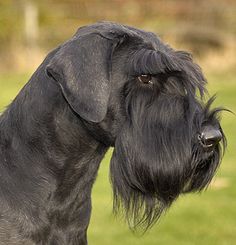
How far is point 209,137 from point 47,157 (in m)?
0.97

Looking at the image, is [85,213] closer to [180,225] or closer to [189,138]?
[189,138]

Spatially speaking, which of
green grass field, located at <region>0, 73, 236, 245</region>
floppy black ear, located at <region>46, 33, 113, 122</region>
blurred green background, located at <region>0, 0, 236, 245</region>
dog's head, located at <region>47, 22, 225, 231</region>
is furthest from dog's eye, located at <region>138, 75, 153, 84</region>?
blurred green background, located at <region>0, 0, 236, 245</region>

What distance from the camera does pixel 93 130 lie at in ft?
14.3

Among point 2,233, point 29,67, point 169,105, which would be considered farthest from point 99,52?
point 29,67

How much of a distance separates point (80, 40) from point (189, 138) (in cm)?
85

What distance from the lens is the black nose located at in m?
4.23

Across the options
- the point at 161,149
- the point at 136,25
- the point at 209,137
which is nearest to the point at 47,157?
the point at 161,149

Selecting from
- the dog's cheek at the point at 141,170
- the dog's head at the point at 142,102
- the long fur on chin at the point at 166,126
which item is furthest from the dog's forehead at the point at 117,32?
the dog's cheek at the point at 141,170

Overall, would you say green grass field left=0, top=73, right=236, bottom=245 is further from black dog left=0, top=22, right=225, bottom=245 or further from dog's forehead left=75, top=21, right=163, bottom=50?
dog's forehead left=75, top=21, right=163, bottom=50

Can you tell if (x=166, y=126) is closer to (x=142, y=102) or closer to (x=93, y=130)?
(x=142, y=102)

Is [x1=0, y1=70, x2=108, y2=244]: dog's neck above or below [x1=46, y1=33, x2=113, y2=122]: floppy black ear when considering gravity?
below

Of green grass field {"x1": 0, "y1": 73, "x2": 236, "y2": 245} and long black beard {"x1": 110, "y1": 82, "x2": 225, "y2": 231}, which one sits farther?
green grass field {"x1": 0, "y1": 73, "x2": 236, "y2": 245}

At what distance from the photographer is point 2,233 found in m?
4.21

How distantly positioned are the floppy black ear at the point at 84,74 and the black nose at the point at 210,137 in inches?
23.3
